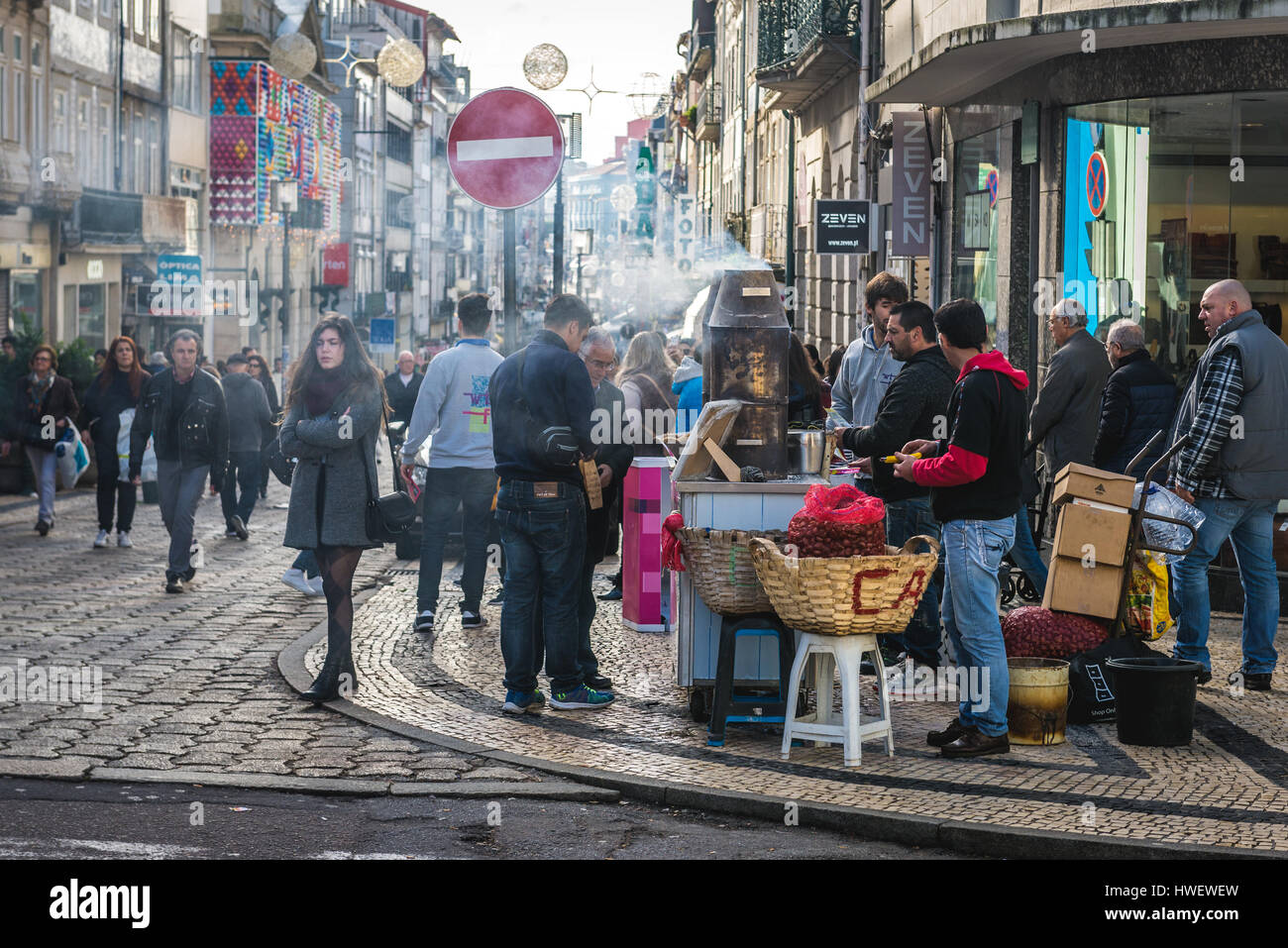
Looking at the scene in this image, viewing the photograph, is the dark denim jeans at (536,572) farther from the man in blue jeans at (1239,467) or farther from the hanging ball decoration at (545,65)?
the man in blue jeans at (1239,467)

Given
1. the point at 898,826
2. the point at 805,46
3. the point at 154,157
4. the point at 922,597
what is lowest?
the point at 898,826

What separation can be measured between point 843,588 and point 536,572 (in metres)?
1.94

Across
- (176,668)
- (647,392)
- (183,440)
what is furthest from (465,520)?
(183,440)

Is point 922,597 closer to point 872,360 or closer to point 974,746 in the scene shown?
point 872,360

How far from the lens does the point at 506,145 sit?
317 inches

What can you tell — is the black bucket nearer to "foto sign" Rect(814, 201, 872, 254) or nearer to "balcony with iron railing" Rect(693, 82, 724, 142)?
"foto sign" Rect(814, 201, 872, 254)

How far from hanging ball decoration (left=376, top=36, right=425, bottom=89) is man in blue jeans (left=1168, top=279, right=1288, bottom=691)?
8986 millimetres

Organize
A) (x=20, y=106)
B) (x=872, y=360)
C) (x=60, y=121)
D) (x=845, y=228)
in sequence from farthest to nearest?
(x=60, y=121) < (x=20, y=106) < (x=845, y=228) < (x=872, y=360)

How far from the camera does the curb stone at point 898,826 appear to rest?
240 inches

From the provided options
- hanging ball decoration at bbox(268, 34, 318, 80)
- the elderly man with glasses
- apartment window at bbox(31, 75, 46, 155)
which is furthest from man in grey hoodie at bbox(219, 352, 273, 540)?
hanging ball decoration at bbox(268, 34, 318, 80)

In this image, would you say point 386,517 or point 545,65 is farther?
point 545,65

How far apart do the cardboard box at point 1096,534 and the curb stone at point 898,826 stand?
2.21 meters

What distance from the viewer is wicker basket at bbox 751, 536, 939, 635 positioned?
720 cm

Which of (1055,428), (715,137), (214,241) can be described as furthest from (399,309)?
(1055,428)
